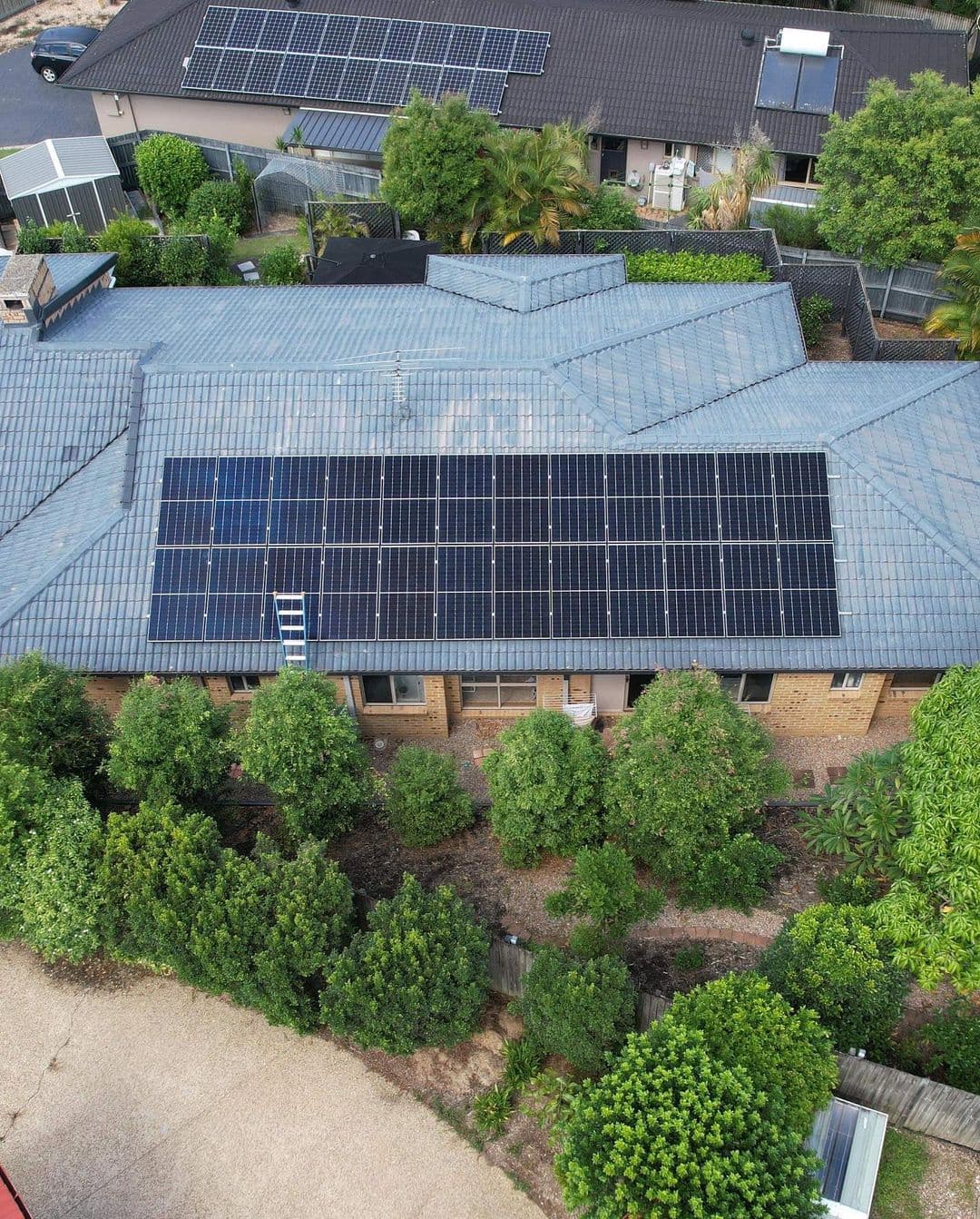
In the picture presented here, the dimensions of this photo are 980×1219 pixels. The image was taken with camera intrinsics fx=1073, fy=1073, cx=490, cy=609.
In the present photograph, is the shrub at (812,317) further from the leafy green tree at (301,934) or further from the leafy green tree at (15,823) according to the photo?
the leafy green tree at (15,823)

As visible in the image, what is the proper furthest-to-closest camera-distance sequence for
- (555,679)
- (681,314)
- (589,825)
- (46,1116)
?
(681,314) < (555,679) < (589,825) < (46,1116)

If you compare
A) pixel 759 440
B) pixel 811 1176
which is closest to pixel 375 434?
pixel 759 440

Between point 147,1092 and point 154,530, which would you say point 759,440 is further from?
point 147,1092

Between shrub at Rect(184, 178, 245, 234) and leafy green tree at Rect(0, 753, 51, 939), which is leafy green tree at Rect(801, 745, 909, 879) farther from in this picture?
shrub at Rect(184, 178, 245, 234)

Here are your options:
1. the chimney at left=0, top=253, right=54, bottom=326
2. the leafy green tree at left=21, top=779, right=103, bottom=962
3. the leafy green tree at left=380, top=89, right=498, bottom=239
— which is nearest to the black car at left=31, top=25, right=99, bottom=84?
the leafy green tree at left=380, top=89, right=498, bottom=239

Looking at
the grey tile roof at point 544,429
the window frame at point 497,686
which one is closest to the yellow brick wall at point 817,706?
the grey tile roof at point 544,429

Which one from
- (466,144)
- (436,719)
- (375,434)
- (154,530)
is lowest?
(436,719)

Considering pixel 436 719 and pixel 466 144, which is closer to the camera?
pixel 436 719
